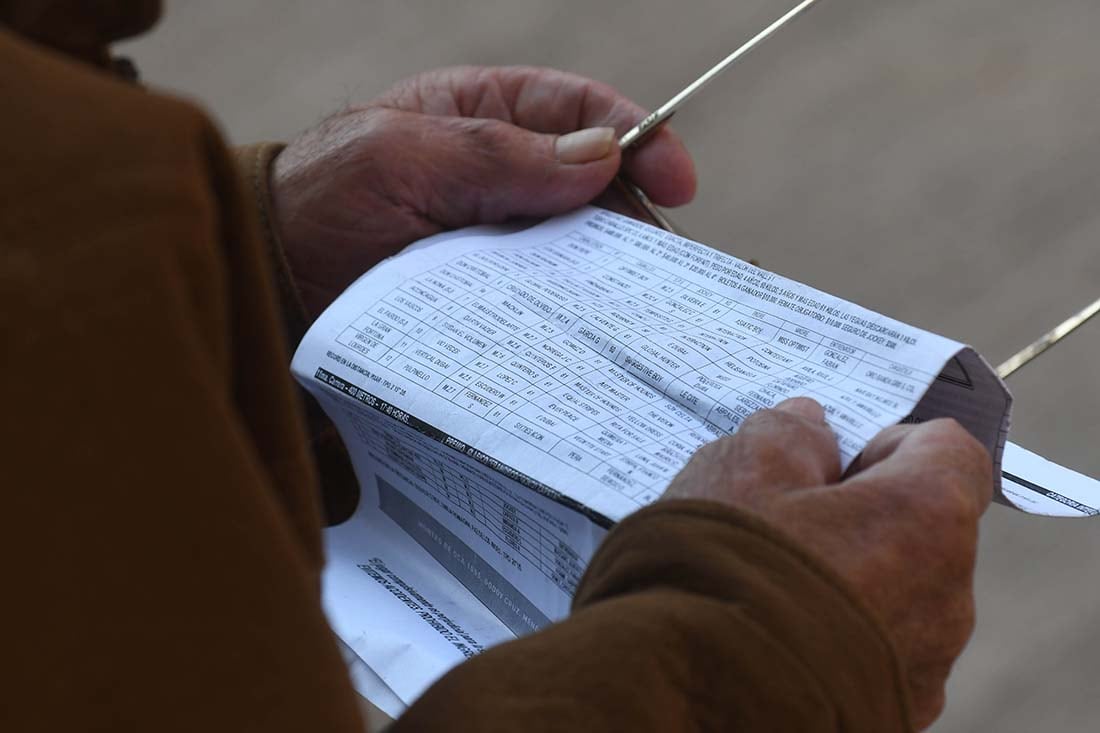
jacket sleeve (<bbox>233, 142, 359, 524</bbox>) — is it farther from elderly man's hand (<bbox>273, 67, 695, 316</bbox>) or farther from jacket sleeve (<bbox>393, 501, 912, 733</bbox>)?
jacket sleeve (<bbox>393, 501, 912, 733</bbox>)

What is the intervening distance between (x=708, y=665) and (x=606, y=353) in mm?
232

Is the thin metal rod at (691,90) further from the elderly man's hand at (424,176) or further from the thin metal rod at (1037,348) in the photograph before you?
the thin metal rod at (1037,348)

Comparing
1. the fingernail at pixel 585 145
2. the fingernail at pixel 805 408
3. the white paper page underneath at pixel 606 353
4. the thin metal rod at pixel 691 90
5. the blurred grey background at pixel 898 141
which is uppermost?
the thin metal rod at pixel 691 90

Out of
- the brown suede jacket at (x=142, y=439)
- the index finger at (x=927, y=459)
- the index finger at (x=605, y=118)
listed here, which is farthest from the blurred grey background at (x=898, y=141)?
the brown suede jacket at (x=142, y=439)

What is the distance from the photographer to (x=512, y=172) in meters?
0.69

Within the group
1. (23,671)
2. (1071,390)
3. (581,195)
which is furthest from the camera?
(1071,390)

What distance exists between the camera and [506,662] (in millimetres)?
346

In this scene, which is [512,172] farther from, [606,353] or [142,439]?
[142,439]

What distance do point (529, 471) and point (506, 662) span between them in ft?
0.47

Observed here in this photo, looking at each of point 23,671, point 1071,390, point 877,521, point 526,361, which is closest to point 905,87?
point 1071,390

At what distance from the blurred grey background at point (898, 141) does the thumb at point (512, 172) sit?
579 mm

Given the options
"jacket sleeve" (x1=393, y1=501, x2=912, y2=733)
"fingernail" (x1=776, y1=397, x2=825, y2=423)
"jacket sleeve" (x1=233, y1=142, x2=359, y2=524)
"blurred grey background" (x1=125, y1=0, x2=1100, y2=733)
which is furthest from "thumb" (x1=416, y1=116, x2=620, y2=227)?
"blurred grey background" (x1=125, y1=0, x2=1100, y2=733)

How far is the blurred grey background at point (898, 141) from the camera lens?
40.3 inches

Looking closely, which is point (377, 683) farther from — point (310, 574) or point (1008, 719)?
point (1008, 719)
